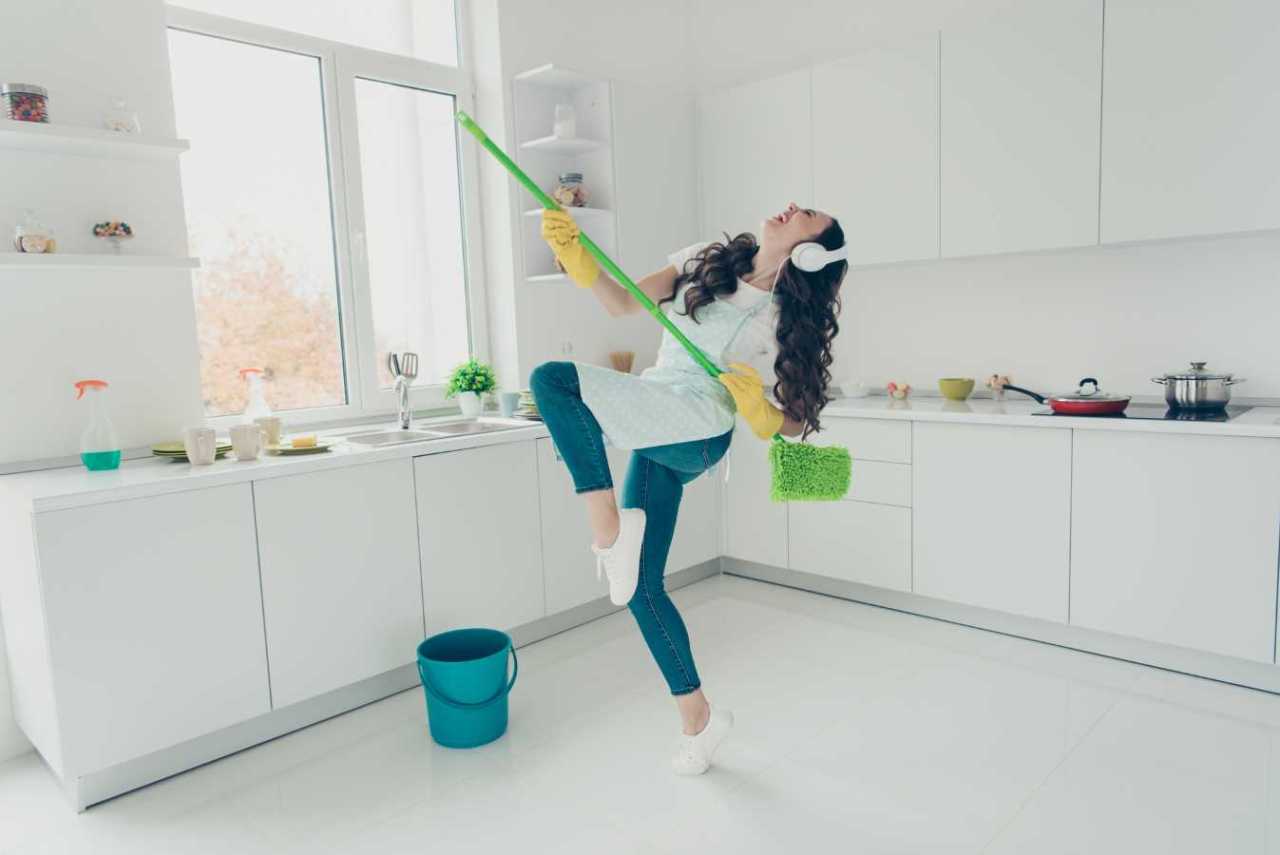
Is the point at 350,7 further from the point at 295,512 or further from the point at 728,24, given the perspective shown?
the point at 295,512

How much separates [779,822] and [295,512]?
153cm

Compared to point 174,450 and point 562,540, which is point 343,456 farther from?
point 562,540

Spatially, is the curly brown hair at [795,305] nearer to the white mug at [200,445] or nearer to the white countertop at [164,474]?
the white countertop at [164,474]

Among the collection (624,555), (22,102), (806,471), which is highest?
(22,102)

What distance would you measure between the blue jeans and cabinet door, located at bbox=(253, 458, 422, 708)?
83 centimetres

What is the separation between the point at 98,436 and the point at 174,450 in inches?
8.1

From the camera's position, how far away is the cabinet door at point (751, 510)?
3.66 meters

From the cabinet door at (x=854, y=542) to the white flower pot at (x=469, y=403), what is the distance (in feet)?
4.49

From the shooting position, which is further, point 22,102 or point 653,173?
point 653,173

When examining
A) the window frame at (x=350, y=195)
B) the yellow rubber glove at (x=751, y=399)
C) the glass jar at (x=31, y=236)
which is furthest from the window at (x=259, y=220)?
the yellow rubber glove at (x=751, y=399)

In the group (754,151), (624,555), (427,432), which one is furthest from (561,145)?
(624,555)

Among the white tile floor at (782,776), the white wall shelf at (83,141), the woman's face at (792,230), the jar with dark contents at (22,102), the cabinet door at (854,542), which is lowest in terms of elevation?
the white tile floor at (782,776)

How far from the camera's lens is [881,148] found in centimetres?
335

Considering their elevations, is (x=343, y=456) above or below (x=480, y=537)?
above
